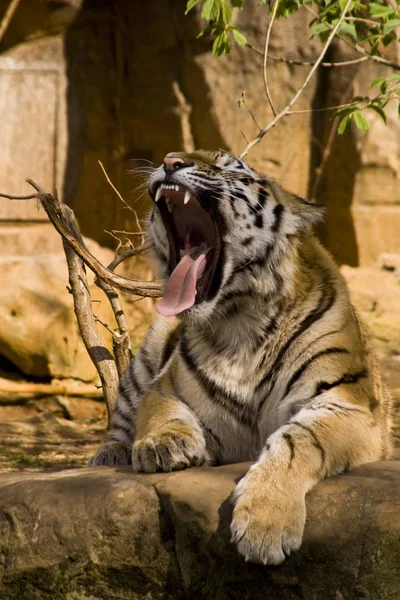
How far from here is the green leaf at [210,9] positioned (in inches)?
149

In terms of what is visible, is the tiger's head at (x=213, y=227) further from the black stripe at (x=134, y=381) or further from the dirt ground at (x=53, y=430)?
the dirt ground at (x=53, y=430)

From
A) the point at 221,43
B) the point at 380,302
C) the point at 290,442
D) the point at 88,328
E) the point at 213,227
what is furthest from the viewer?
the point at 380,302

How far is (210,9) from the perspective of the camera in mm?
3812

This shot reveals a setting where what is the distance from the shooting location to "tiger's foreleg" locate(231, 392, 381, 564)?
2385mm

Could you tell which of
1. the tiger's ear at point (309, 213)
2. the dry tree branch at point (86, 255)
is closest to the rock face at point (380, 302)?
the dry tree branch at point (86, 255)

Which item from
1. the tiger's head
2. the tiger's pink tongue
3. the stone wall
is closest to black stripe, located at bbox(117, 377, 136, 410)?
the tiger's head

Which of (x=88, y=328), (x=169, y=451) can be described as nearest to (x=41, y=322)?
(x=88, y=328)

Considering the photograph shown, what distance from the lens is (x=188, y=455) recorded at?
2939 millimetres

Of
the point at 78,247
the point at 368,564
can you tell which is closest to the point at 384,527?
the point at 368,564

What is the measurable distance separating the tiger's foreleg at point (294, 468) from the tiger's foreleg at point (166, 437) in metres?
0.35

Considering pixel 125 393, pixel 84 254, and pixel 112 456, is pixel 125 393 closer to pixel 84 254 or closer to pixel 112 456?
pixel 112 456

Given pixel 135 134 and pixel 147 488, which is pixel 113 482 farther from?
pixel 135 134

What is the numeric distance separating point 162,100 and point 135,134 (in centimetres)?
41

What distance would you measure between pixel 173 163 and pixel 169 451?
0.95 meters
